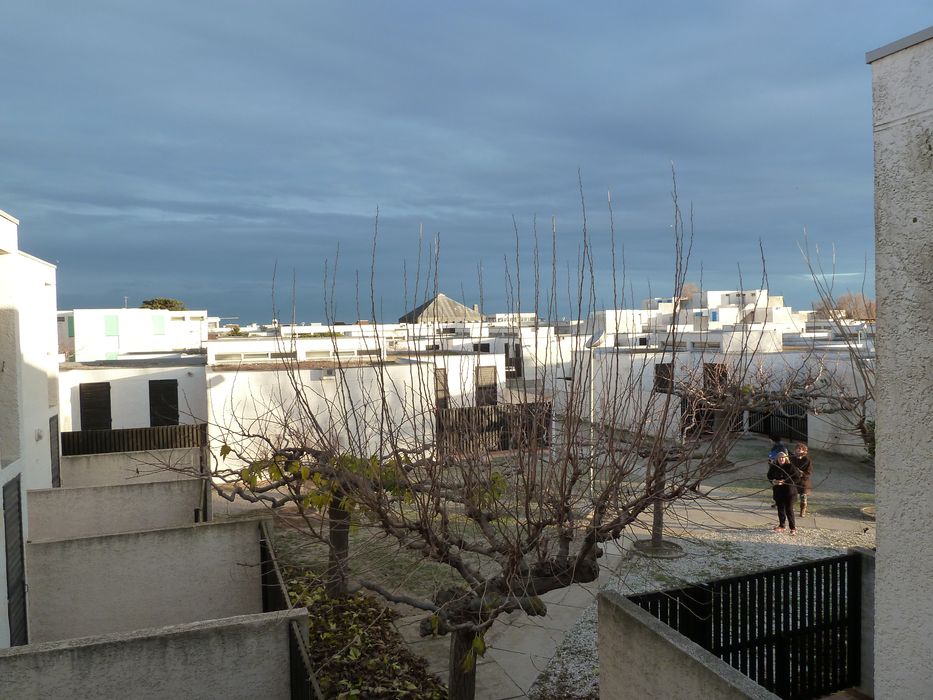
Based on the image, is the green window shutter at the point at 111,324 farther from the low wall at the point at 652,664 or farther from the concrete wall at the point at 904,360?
the concrete wall at the point at 904,360

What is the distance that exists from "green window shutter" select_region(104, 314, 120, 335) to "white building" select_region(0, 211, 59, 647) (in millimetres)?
29425

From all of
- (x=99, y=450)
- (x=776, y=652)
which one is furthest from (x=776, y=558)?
(x=99, y=450)

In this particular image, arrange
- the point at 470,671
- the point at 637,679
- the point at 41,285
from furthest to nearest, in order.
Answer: the point at 41,285
the point at 470,671
the point at 637,679

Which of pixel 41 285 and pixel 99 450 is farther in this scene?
pixel 99 450

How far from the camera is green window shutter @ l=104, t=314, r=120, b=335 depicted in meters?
37.3

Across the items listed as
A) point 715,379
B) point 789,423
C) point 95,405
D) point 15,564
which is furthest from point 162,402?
point 789,423

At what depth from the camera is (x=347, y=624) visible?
845 cm

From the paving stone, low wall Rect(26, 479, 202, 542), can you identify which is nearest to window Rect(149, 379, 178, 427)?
low wall Rect(26, 479, 202, 542)

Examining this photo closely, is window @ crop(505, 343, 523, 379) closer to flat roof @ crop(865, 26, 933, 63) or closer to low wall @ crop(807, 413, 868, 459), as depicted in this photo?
flat roof @ crop(865, 26, 933, 63)

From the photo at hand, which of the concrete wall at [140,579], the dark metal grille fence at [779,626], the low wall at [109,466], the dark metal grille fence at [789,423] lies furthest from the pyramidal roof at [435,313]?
the dark metal grille fence at [789,423]

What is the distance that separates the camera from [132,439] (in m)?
17.4

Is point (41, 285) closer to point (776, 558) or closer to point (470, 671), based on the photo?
point (470, 671)

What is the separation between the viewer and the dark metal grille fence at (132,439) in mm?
16859

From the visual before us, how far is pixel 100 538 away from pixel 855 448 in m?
18.2
